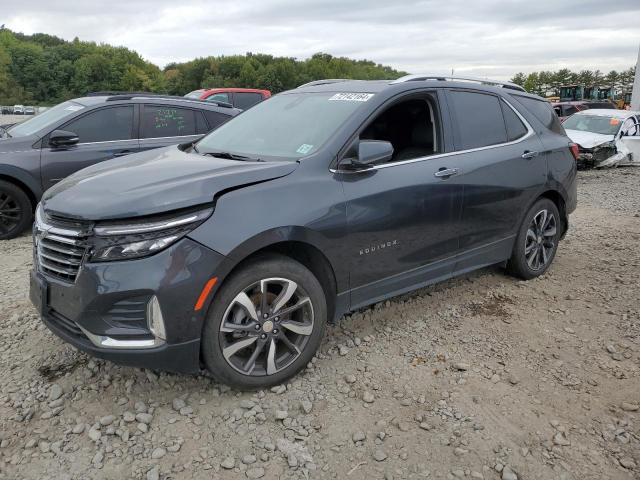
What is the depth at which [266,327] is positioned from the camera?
2980 mm

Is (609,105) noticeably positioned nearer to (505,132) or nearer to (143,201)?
(505,132)

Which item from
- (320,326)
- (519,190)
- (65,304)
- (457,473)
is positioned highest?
(519,190)

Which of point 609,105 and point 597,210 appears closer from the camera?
point 597,210

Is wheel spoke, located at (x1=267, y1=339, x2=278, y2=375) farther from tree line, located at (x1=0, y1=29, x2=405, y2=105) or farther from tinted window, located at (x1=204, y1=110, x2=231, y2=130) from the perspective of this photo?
tree line, located at (x1=0, y1=29, x2=405, y2=105)

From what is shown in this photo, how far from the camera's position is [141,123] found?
6.78 metres

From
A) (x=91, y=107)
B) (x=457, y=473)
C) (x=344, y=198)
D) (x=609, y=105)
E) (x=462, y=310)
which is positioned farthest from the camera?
(x=609, y=105)

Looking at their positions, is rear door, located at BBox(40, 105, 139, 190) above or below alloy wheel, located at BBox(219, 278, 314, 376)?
above

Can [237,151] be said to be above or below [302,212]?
above

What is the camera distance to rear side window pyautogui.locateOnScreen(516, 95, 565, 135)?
4.88 metres

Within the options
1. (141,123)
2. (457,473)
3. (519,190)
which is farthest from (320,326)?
(141,123)

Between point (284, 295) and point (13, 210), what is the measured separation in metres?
4.65

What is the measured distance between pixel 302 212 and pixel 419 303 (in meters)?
1.75

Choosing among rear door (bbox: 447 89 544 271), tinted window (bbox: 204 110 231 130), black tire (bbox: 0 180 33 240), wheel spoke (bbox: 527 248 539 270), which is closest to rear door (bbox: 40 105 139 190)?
black tire (bbox: 0 180 33 240)

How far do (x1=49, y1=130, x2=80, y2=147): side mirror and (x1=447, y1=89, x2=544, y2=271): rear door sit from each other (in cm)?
445
